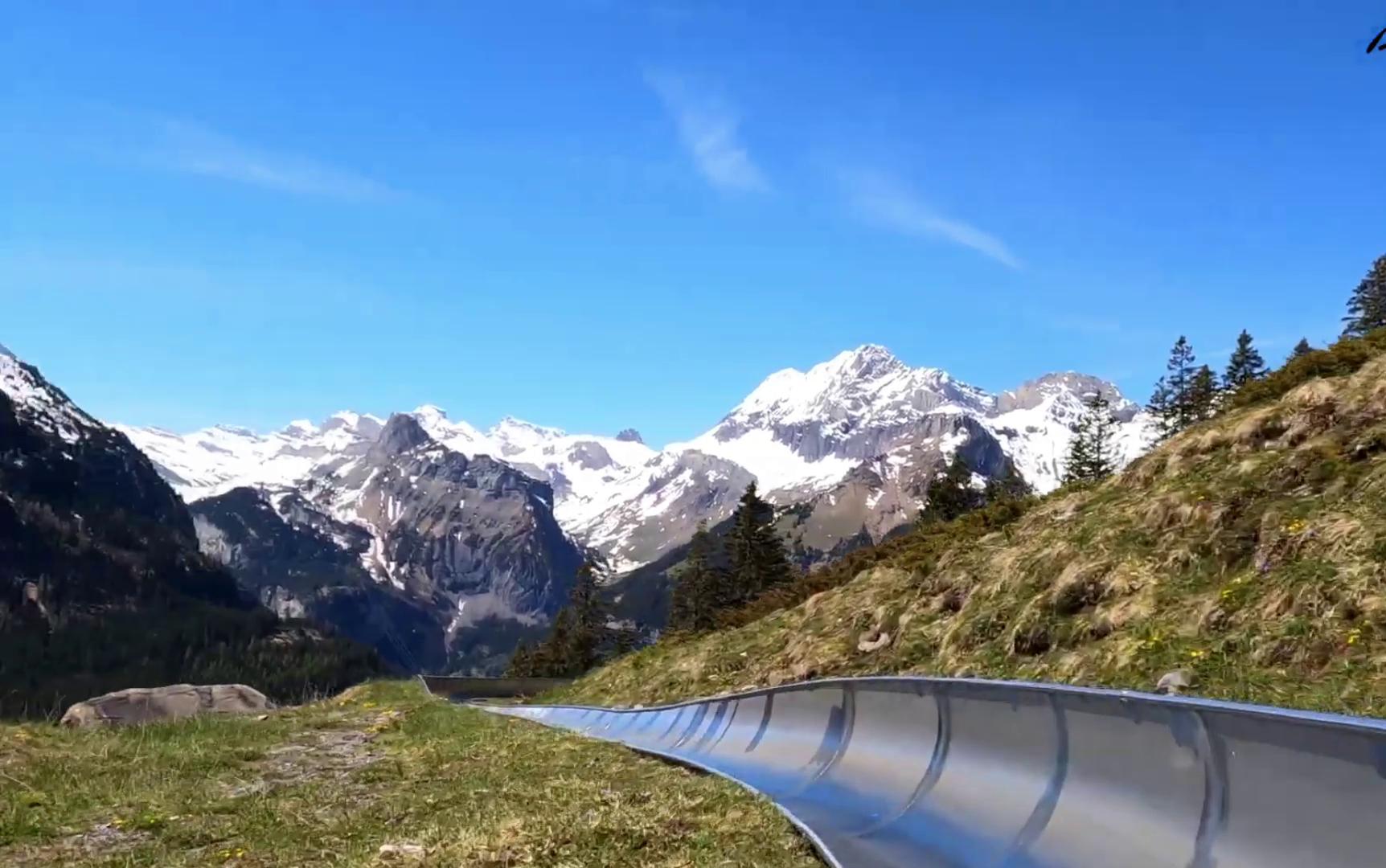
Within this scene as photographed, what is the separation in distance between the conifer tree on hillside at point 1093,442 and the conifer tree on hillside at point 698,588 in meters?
27.7

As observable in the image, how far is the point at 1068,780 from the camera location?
5.62 m

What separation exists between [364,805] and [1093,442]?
7519 cm

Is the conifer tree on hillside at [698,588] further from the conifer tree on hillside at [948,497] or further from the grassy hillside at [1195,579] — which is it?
the grassy hillside at [1195,579]

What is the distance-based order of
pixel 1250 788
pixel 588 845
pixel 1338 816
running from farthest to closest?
pixel 588 845, pixel 1250 788, pixel 1338 816

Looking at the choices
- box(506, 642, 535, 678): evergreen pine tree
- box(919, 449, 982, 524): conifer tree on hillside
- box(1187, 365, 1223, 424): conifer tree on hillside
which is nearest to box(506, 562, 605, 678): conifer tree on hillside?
box(506, 642, 535, 678): evergreen pine tree

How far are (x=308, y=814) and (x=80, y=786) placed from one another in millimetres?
3164

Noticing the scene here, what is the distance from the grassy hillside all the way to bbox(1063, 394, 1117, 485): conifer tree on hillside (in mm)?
54551

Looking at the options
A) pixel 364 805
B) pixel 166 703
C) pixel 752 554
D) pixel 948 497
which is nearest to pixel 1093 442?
pixel 948 497

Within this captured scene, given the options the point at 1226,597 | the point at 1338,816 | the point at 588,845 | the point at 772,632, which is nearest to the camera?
the point at 1338,816

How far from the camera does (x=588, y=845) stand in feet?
21.5

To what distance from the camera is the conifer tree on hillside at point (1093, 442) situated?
7325 cm

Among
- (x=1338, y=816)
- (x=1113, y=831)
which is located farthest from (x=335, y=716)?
(x=1338, y=816)

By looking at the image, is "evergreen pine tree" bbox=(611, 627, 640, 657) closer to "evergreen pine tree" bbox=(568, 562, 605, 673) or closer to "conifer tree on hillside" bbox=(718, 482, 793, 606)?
"evergreen pine tree" bbox=(568, 562, 605, 673)

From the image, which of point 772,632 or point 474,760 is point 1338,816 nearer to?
point 474,760
